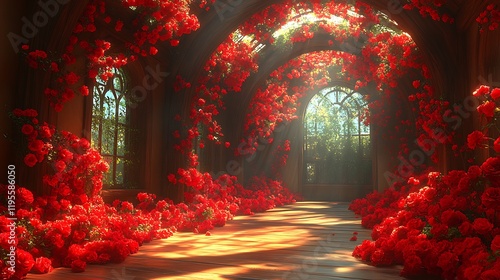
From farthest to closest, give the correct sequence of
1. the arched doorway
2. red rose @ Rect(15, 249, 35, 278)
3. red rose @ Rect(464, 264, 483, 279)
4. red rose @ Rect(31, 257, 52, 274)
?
the arched doorway, red rose @ Rect(31, 257, 52, 274), red rose @ Rect(15, 249, 35, 278), red rose @ Rect(464, 264, 483, 279)

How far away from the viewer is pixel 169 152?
6.14 meters

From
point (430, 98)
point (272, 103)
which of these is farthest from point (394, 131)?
point (430, 98)

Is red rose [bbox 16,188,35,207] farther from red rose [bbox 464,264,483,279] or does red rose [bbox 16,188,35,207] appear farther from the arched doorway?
the arched doorway

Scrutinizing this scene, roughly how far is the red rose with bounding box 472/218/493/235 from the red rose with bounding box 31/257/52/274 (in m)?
2.68

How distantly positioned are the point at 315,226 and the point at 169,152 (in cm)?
223

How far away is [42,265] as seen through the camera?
2.79 meters

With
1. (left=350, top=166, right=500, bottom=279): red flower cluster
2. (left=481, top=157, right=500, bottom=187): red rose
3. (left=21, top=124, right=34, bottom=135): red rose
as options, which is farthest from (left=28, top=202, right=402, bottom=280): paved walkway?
(left=21, top=124, right=34, bottom=135): red rose

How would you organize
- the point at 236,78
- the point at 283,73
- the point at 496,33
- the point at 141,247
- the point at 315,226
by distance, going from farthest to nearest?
1. the point at 283,73
2. the point at 236,78
3. the point at 315,226
4. the point at 496,33
5. the point at 141,247

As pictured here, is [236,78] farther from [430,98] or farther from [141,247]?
Result: [141,247]

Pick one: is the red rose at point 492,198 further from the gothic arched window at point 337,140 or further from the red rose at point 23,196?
the gothic arched window at point 337,140

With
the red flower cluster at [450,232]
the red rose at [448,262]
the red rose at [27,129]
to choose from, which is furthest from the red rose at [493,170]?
the red rose at [27,129]

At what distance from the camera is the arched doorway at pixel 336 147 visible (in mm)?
10562

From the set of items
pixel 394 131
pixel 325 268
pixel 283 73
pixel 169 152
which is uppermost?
pixel 283 73

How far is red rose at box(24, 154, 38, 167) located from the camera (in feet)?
11.6
